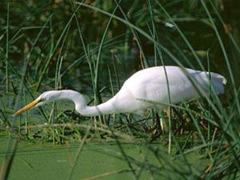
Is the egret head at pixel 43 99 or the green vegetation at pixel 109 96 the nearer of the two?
the green vegetation at pixel 109 96

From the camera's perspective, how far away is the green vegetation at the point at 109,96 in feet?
7.32

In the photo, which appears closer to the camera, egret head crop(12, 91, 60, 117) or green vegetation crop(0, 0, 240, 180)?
green vegetation crop(0, 0, 240, 180)

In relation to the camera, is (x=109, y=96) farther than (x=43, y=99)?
Yes

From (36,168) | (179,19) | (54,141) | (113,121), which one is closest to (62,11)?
(179,19)

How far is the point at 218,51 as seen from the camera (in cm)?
578

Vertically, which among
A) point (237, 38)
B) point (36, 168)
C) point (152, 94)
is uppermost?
point (237, 38)

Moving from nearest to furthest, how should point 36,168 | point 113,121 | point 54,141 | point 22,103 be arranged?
point 36,168, point 54,141, point 113,121, point 22,103

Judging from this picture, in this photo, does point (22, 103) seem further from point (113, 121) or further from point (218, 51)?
point (218, 51)

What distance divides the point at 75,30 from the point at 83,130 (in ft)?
7.67

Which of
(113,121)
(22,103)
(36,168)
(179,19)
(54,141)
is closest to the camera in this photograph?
(36,168)

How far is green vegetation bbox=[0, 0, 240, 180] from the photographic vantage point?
2.23 meters

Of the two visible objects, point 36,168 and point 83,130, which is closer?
point 36,168

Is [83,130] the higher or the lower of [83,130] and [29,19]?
the lower

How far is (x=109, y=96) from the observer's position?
4.76 metres
